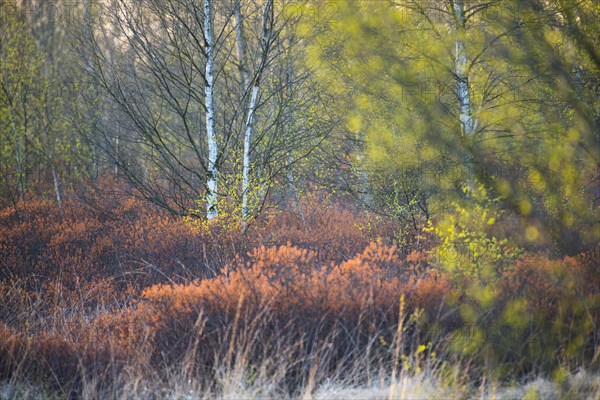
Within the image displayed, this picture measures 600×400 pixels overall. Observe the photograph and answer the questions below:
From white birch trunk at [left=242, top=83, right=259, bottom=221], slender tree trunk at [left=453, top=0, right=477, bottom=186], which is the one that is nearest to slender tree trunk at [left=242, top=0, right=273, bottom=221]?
white birch trunk at [left=242, top=83, right=259, bottom=221]

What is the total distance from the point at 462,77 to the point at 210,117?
12.9 ft

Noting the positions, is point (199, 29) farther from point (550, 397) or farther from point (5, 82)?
point (550, 397)

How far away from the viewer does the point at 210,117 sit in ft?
28.5

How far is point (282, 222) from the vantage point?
10.4m

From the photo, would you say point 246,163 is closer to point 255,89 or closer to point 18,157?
point 255,89

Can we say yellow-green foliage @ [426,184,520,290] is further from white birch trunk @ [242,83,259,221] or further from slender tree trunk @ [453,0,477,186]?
white birch trunk @ [242,83,259,221]

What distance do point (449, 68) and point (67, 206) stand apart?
346 inches

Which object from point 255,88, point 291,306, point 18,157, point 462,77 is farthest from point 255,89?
point 18,157

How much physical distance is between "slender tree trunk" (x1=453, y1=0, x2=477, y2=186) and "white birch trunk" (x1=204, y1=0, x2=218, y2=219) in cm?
380

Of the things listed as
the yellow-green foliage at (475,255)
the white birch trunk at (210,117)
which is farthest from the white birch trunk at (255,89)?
the yellow-green foliage at (475,255)

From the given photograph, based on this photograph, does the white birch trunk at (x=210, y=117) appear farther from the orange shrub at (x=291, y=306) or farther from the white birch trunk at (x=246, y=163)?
the orange shrub at (x=291, y=306)

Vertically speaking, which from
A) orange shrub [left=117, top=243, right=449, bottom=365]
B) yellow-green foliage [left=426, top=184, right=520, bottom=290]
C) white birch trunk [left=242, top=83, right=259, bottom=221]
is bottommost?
orange shrub [left=117, top=243, right=449, bottom=365]

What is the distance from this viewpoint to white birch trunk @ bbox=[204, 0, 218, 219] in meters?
8.68

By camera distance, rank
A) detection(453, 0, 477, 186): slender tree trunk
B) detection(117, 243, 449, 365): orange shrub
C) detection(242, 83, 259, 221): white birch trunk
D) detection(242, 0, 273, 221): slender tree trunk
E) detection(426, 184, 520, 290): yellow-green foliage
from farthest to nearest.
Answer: detection(242, 83, 259, 221): white birch trunk, detection(242, 0, 273, 221): slender tree trunk, detection(453, 0, 477, 186): slender tree trunk, detection(426, 184, 520, 290): yellow-green foliage, detection(117, 243, 449, 365): orange shrub
